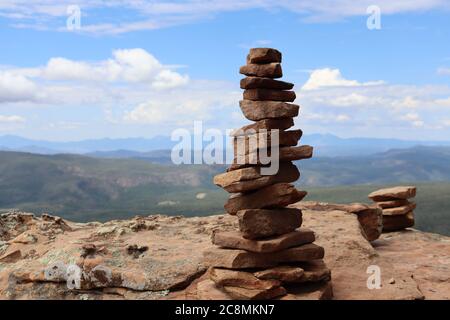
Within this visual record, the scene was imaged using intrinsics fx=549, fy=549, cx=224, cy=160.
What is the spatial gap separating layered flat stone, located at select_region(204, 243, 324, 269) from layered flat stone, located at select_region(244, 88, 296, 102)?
5.76m

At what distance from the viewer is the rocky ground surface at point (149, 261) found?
2166cm

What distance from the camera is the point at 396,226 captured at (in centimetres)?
3928

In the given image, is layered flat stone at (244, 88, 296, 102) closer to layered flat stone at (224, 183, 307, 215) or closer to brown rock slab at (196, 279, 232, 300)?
layered flat stone at (224, 183, 307, 215)

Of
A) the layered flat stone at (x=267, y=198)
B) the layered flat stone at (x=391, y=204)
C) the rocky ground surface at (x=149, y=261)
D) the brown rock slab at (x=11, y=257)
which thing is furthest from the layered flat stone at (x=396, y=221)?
the brown rock slab at (x=11, y=257)

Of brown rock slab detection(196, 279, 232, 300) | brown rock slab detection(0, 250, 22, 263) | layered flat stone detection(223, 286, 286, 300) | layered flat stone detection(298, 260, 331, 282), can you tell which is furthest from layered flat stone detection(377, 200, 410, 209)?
brown rock slab detection(0, 250, 22, 263)

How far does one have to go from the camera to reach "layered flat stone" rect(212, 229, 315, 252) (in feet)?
66.0

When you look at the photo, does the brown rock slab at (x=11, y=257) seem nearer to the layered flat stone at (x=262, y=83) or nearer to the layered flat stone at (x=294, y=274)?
the layered flat stone at (x=294, y=274)

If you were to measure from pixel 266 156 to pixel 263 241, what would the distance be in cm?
316

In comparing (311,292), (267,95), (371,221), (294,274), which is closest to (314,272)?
(311,292)

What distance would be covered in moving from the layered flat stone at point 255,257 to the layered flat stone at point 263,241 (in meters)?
0.21

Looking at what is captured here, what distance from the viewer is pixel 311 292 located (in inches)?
800

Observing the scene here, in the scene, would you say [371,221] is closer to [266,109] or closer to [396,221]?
[396,221]
